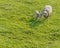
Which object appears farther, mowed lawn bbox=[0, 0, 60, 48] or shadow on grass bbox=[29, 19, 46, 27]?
shadow on grass bbox=[29, 19, 46, 27]

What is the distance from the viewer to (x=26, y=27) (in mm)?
10242

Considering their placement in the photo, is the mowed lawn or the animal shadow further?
the animal shadow

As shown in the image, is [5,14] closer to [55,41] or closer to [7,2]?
[7,2]

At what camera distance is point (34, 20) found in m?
10.8

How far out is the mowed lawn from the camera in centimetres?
917

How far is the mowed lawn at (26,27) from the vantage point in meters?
9.17

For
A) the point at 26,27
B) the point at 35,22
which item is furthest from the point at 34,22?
the point at 26,27

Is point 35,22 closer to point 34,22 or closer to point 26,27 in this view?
point 34,22

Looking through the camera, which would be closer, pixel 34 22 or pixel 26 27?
pixel 26 27

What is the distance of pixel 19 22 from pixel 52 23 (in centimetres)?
141

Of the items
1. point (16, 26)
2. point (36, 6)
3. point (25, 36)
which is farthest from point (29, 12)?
point (25, 36)

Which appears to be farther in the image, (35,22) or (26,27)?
(35,22)

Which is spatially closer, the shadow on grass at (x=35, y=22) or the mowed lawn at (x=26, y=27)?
the mowed lawn at (x=26, y=27)

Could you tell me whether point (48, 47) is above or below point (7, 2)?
below
